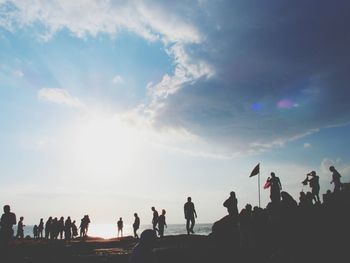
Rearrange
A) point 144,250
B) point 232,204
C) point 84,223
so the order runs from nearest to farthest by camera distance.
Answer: point 144,250 < point 232,204 < point 84,223

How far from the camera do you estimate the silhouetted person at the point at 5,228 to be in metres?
14.5

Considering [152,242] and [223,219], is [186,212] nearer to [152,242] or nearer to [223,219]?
[223,219]

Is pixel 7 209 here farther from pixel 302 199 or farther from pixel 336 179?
pixel 336 179

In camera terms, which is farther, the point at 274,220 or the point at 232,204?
the point at 274,220

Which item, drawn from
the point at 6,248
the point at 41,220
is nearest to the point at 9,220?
the point at 6,248

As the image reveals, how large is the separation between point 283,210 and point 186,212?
696cm

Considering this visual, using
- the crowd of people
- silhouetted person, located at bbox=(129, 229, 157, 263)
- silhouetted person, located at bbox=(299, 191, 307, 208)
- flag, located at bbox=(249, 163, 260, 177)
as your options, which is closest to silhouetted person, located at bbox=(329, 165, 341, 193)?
the crowd of people

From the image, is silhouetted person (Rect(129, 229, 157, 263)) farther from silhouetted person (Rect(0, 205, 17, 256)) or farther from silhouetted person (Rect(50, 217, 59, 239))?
silhouetted person (Rect(50, 217, 59, 239))

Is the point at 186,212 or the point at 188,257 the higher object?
the point at 186,212

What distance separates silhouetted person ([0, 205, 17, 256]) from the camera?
14531 millimetres

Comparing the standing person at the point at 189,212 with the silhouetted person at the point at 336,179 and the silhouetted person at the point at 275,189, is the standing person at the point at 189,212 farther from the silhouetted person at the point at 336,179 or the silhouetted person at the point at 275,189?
the silhouetted person at the point at 336,179

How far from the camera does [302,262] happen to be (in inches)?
484

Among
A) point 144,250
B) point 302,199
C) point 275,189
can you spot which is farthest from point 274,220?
point 144,250

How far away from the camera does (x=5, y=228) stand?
1473 centimetres
